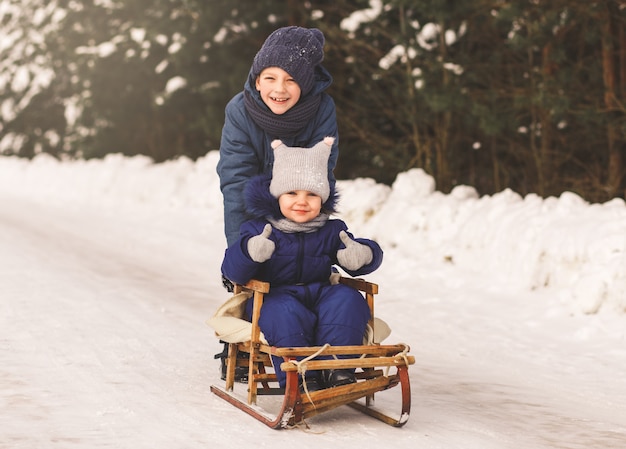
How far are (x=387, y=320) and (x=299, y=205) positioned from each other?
3078mm

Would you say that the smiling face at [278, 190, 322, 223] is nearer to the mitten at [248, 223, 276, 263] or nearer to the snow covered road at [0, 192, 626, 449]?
the mitten at [248, 223, 276, 263]

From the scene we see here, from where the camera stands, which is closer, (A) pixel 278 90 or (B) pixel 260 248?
(B) pixel 260 248

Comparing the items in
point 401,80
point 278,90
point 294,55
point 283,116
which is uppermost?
point 401,80

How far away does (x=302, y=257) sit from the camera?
508cm

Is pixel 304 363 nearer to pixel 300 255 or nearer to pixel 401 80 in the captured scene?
pixel 300 255

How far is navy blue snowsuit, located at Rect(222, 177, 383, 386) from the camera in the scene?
4.87 metres

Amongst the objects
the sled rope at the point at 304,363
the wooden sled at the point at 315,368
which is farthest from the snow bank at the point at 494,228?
the sled rope at the point at 304,363

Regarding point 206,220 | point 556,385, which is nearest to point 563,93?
point 206,220

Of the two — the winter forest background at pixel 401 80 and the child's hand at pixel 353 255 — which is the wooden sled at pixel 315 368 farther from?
the winter forest background at pixel 401 80

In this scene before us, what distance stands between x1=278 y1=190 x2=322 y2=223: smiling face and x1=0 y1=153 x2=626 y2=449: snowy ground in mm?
1022

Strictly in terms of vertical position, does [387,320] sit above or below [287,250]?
below

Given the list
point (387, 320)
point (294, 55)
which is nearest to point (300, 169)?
point (294, 55)

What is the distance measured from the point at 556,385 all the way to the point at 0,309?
392cm

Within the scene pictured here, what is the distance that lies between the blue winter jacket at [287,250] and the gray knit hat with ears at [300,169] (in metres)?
0.09
